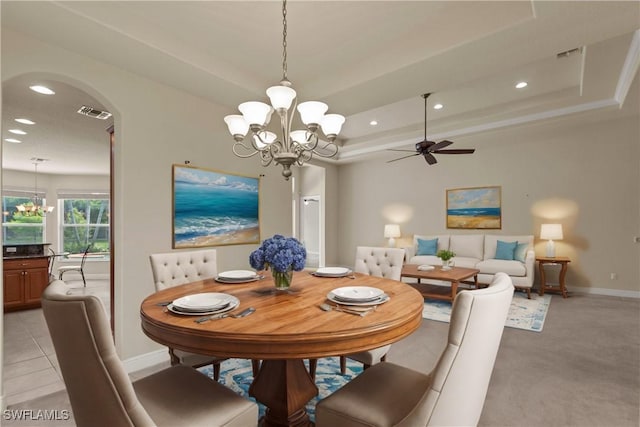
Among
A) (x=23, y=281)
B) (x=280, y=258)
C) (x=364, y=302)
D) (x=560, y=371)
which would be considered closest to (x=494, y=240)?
(x=560, y=371)

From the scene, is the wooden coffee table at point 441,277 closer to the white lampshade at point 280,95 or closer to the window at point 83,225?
the white lampshade at point 280,95

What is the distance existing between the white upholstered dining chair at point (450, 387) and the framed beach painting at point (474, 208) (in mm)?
5261

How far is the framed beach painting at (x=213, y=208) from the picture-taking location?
9.93 feet

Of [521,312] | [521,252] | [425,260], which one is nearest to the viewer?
[521,312]

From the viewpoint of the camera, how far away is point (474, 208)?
6.07 m

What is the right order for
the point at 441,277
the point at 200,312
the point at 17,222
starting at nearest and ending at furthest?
1. the point at 200,312
2. the point at 441,277
3. the point at 17,222

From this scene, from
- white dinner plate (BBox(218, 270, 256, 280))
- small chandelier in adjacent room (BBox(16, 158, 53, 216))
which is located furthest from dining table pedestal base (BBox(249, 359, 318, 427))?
small chandelier in adjacent room (BBox(16, 158, 53, 216))

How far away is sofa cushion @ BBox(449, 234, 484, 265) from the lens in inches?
228

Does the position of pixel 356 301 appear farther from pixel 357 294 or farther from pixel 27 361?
pixel 27 361

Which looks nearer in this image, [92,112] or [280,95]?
[280,95]

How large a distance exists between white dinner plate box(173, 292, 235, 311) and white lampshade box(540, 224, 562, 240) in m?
5.43

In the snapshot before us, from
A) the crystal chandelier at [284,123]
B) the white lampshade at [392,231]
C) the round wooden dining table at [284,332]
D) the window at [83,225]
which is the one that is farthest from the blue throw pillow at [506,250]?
the window at [83,225]

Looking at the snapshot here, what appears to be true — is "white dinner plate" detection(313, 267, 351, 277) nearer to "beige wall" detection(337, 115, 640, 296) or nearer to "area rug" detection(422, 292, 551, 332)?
"area rug" detection(422, 292, 551, 332)

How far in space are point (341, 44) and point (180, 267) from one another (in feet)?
7.53
